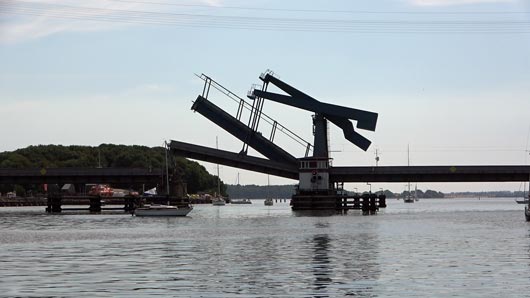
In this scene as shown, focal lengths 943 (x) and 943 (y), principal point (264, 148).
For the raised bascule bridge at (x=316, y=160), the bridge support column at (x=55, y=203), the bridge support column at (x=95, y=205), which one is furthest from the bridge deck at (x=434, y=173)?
the bridge support column at (x=55, y=203)

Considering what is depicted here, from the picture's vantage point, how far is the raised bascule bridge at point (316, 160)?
92438 millimetres

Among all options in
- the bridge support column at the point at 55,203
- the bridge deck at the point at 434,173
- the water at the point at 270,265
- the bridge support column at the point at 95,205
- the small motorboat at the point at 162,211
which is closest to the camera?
the water at the point at 270,265

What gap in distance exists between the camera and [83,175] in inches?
4289

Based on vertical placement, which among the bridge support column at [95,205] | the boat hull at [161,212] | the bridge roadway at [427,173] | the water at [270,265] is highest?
the bridge roadway at [427,173]

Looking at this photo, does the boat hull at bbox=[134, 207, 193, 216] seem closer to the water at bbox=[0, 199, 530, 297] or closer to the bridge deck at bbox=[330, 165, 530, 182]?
the bridge deck at bbox=[330, 165, 530, 182]

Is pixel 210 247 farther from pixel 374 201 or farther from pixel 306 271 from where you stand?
pixel 374 201

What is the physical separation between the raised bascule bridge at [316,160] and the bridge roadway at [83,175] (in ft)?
39.7

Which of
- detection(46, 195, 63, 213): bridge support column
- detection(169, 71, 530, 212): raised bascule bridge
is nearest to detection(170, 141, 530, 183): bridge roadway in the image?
detection(169, 71, 530, 212): raised bascule bridge

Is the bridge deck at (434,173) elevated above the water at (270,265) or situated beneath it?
elevated above

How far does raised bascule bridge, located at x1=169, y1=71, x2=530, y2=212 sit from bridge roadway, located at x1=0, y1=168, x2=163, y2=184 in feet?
39.7

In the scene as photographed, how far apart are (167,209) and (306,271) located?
60644mm

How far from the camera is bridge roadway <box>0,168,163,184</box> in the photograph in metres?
108

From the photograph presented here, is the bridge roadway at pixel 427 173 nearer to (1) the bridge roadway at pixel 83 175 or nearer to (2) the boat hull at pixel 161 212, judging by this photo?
(2) the boat hull at pixel 161 212

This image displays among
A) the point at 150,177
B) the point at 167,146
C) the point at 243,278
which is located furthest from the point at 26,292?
the point at 150,177
